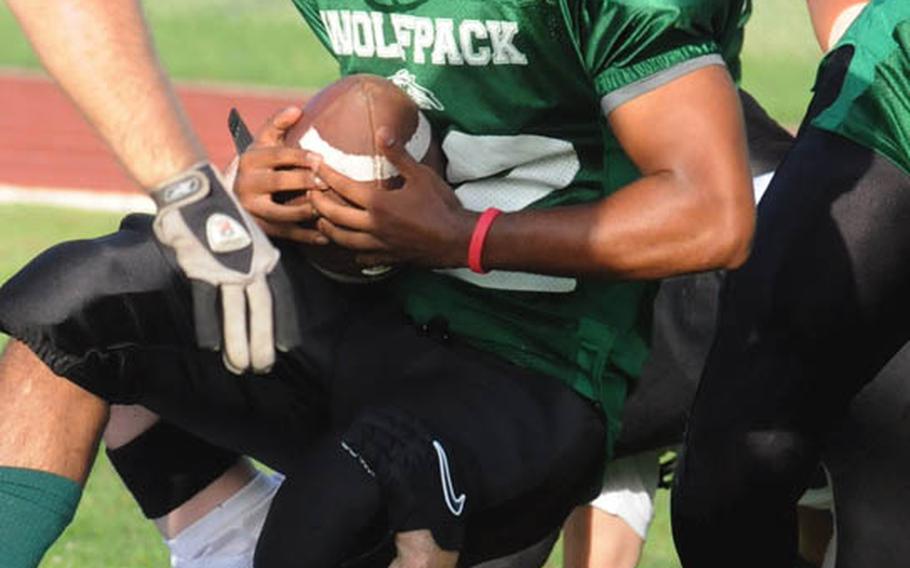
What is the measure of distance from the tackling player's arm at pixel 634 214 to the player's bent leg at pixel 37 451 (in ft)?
1.66

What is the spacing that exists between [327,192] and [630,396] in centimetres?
89

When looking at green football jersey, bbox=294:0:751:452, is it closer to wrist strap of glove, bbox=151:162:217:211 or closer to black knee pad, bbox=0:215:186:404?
black knee pad, bbox=0:215:186:404

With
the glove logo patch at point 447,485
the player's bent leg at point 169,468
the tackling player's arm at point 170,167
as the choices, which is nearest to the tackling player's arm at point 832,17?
the glove logo patch at point 447,485

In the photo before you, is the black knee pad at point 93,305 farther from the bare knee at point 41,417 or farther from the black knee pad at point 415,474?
the black knee pad at point 415,474

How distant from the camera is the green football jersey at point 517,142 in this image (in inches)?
143

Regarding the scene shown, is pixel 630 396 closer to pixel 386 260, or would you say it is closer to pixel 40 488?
pixel 386 260

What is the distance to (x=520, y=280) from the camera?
374 centimetres

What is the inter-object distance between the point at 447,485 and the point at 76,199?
777 centimetres

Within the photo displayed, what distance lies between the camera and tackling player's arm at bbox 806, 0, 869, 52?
4.34 meters

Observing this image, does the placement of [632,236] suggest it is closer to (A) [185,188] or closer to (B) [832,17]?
(A) [185,188]

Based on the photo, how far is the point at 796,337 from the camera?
151 inches

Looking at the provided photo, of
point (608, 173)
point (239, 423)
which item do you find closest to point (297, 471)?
point (239, 423)

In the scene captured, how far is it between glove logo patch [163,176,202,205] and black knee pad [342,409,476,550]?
0.64 m

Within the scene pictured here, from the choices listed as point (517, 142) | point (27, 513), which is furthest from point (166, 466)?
point (517, 142)
